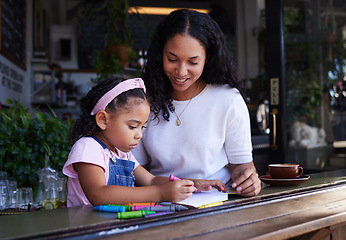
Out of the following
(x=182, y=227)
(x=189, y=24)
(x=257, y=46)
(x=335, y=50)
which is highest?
(x=257, y=46)

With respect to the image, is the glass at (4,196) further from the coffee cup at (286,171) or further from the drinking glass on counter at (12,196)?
the coffee cup at (286,171)

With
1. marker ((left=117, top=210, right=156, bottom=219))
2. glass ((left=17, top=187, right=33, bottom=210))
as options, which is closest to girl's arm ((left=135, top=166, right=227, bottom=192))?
marker ((left=117, top=210, right=156, bottom=219))

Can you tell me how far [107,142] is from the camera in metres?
1.38

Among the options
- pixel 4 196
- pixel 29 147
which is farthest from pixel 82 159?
pixel 29 147

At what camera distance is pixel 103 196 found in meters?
1.12

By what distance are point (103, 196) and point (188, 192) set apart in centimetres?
23

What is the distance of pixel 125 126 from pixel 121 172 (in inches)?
6.4

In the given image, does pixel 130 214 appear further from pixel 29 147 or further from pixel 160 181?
pixel 29 147

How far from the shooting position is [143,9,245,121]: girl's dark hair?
62.4 inches

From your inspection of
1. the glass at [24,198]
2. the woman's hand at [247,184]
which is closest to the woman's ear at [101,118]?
the woman's hand at [247,184]

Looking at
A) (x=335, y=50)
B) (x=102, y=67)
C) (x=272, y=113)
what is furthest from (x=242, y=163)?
(x=335, y=50)

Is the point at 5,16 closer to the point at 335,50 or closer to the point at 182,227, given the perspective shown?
the point at 335,50

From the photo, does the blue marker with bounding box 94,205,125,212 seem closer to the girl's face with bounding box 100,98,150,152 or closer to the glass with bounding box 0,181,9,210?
the girl's face with bounding box 100,98,150,152

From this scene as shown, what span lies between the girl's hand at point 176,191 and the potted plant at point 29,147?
4.89 feet
